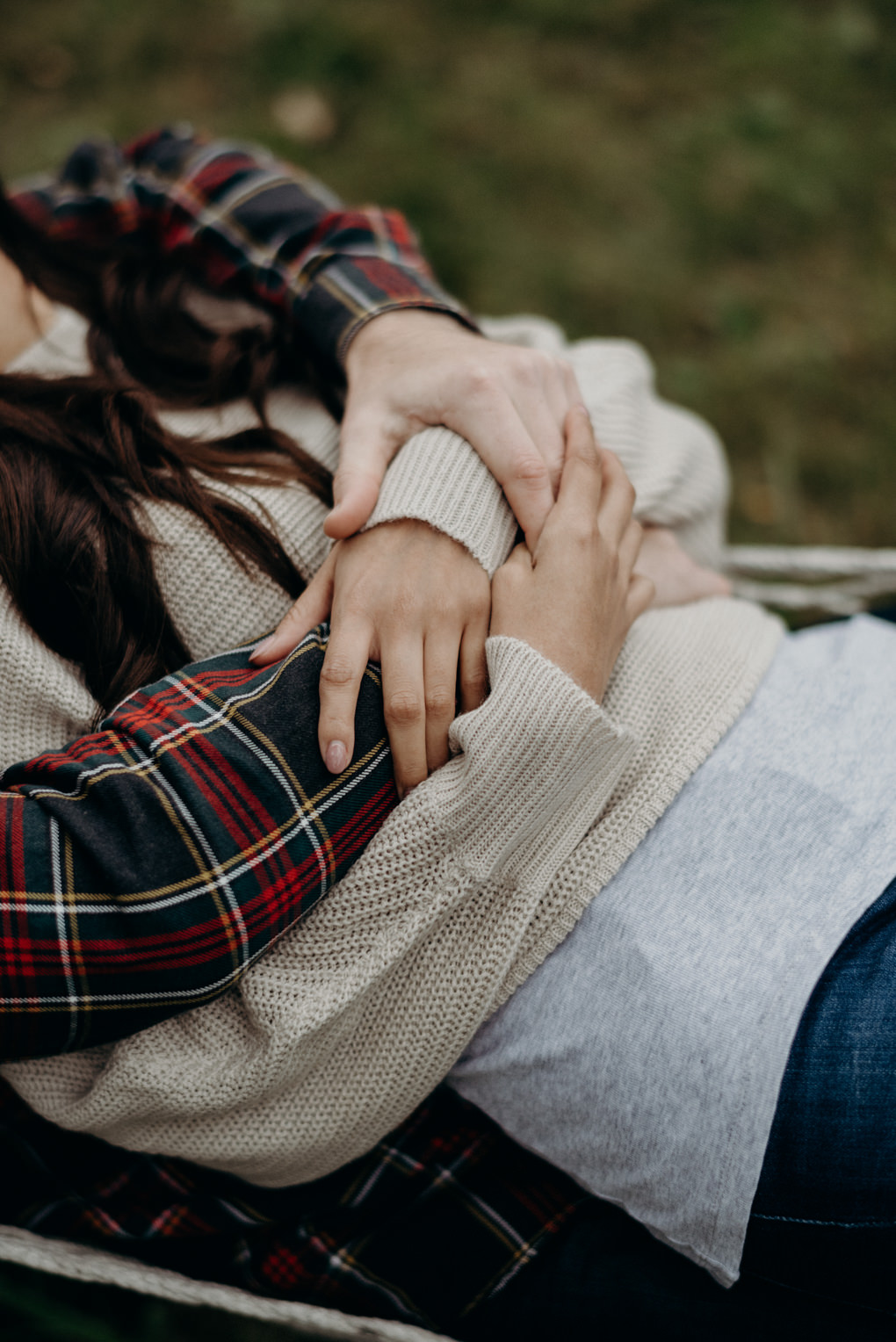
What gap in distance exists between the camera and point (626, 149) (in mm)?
2416

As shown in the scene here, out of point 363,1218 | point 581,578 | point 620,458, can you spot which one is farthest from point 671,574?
point 363,1218

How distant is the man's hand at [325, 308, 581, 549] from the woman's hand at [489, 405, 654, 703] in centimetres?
3

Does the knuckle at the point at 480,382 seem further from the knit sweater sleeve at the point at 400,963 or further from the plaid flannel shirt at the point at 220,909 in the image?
the knit sweater sleeve at the point at 400,963

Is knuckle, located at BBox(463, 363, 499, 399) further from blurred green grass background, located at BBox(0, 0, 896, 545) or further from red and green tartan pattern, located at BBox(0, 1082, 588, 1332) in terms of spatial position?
blurred green grass background, located at BBox(0, 0, 896, 545)

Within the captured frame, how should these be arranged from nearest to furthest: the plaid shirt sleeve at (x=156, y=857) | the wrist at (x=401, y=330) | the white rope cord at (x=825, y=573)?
the plaid shirt sleeve at (x=156, y=857) < the wrist at (x=401, y=330) < the white rope cord at (x=825, y=573)

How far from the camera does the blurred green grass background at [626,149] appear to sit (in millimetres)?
2178

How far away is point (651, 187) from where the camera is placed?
2369mm

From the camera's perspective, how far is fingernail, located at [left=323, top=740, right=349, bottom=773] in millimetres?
885

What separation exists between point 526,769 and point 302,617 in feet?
0.96

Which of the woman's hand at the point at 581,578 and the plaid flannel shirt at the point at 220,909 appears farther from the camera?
the woman's hand at the point at 581,578

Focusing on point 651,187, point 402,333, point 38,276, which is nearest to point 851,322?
point 651,187

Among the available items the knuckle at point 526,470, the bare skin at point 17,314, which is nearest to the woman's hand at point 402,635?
the knuckle at point 526,470

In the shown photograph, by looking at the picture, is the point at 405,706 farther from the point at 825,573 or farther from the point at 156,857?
the point at 825,573

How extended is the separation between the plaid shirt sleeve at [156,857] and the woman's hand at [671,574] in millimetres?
550
